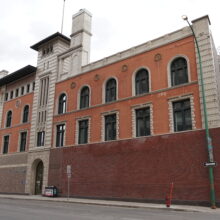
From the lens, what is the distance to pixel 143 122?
923 inches

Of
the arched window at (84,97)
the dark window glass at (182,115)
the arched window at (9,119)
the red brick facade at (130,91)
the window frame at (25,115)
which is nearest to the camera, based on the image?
the dark window glass at (182,115)

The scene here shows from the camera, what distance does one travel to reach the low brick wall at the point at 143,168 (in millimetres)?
19281

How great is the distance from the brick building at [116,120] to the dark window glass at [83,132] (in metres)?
0.10

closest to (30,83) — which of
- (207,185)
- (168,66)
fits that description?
(168,66)

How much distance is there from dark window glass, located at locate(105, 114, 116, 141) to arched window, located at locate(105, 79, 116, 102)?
1.85 m

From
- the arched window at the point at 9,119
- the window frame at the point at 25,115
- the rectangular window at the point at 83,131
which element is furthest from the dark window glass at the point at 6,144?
the rectangular window at the point at 83,131

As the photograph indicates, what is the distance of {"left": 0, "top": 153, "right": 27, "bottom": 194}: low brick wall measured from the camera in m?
32.4

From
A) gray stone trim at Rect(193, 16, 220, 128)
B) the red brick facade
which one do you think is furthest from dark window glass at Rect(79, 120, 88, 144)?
gray stone trim at Rect(193, 16, 220, 128)

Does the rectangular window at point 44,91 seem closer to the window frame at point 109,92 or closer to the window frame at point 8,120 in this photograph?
the window frame at point 8,120

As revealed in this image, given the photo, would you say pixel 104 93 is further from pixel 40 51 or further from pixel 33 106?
pixel 40 51

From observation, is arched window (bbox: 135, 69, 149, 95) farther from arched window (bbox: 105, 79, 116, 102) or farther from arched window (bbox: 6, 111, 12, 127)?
arched window (bbox: 6, 111, 12, 127)

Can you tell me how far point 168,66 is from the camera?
22969 millimetres

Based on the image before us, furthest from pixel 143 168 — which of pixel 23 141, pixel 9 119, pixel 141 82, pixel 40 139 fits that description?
→ pixel 9 119

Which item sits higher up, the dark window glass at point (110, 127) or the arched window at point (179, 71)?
the arched window at point (179, 71)
